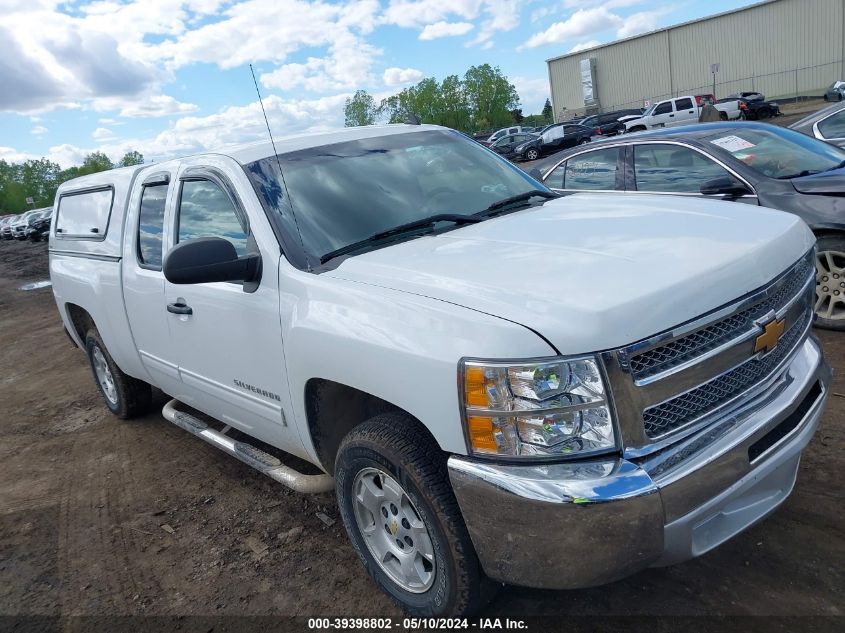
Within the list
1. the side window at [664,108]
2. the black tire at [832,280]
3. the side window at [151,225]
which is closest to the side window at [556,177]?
the black tire at [832,280]

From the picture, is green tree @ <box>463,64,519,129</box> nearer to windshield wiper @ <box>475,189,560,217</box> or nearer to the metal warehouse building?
the metal warehouse building

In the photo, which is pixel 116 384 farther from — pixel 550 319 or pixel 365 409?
pixel 550 319

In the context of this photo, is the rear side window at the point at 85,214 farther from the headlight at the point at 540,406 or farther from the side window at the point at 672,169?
the side window at the point at 672,169

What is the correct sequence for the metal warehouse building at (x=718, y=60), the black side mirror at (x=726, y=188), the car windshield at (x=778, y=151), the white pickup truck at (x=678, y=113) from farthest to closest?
the metal warehouse building at (x=718, y=60)
the white pickup truck at (x=678, y=113)
the car windshield at (x=778, y=151)
the black side mirror at (x=726, y=188)

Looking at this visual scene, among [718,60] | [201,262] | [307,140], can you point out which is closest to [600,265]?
[201,262]

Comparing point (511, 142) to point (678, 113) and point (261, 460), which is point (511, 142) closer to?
point (678, 113)

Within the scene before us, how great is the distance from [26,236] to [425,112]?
220 feet

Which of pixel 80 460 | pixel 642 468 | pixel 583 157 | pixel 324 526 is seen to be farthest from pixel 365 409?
pixel 583 157

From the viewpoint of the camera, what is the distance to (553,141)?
1303 inches

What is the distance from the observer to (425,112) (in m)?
97.0

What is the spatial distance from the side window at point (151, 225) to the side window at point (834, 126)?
755 cm

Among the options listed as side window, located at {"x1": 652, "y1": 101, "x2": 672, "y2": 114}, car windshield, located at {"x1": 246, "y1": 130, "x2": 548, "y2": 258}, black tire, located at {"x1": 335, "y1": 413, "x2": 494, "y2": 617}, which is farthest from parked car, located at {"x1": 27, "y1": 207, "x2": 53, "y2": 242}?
black tire, located at {"x1": 335, "y1": 413, "x2": 494, "y2": 617}

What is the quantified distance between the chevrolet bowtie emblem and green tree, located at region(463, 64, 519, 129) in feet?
327

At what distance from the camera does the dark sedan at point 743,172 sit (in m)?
5.05
